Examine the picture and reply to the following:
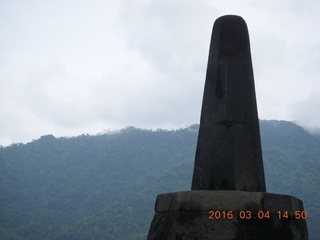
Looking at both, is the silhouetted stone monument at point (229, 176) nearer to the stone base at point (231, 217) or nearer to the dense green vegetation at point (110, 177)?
the stone base at point (231, 217)

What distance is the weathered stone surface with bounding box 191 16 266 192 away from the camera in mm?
4027

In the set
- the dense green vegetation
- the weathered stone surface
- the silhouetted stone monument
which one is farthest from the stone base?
the dense green vegetation

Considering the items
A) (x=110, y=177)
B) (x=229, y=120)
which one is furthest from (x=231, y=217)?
(x=110, y=177)

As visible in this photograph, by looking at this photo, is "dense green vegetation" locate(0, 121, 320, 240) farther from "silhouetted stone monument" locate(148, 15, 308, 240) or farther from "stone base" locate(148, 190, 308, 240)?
"stone base" locate(148, 190, 308, 240)

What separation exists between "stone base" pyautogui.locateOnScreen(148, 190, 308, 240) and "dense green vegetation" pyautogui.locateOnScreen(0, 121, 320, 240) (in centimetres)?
3815

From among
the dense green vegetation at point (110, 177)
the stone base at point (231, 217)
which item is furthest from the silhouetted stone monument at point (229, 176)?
the dense green vegetation at point (110, 177)

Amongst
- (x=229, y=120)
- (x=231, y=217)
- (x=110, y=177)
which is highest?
(x=110, y=177)

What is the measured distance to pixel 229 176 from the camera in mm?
3967

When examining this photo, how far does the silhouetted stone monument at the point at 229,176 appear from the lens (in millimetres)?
3441

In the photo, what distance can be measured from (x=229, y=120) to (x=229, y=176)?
0.61 metres

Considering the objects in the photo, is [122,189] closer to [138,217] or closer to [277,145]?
[138,217]

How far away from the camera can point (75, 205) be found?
66.9 meters

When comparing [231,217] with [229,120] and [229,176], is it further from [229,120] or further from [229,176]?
[229,120]

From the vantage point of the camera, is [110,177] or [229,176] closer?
[229,176]
